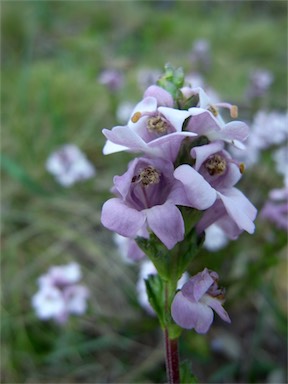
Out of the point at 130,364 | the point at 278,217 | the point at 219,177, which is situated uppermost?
the point at 219,177

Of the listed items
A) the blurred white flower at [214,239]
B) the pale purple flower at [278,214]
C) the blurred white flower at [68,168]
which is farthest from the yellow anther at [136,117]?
the blurred white flower at [68,168]

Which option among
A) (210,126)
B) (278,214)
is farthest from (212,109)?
(278,214)

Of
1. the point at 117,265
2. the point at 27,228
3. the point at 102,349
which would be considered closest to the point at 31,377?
the point at 102,349

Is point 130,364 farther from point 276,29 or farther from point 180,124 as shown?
point 276,29

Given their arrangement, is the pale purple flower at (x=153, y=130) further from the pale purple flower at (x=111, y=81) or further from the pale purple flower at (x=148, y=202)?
the pale purple flower at (x=111, y=81)

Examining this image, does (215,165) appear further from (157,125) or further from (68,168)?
(68,168)

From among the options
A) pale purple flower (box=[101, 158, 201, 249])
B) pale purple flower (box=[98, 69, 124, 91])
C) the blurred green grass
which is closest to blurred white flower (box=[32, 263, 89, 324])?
the blurred green grass
